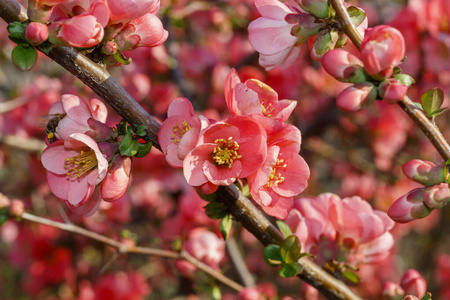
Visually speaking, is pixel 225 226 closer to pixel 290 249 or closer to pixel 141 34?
pixel 290 249

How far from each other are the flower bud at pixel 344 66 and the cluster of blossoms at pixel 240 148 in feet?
0.37

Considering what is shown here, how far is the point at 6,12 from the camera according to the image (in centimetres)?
78

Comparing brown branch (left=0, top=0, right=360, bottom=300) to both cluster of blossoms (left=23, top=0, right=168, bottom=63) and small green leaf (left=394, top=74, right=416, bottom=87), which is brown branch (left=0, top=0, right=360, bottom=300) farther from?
small green leaf (left=394, top=74, right=416, bottom=87)

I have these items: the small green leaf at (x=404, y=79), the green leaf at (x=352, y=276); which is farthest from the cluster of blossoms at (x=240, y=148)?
the green leaf at (x=352, y=276)

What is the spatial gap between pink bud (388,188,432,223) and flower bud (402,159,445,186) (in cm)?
2

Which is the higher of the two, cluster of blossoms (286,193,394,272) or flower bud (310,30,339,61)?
flower bud (310,30,339,61)

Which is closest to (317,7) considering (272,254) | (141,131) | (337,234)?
(141,131)

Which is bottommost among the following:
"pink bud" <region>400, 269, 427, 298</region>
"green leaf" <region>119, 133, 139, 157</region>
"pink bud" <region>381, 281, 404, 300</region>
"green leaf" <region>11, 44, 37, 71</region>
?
"pink bud" <region>381, 281, 404, 300</region>

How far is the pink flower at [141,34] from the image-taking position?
2.82 ft

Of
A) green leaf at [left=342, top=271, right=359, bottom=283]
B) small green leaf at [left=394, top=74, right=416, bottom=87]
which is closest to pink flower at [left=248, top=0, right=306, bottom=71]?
small green leaf at [left=394, top=74, right=416, bottom=87]

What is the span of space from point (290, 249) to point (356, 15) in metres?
0.49

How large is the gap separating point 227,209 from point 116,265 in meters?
2.41

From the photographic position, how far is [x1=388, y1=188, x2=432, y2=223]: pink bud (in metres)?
0.79

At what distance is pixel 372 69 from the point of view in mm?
748
